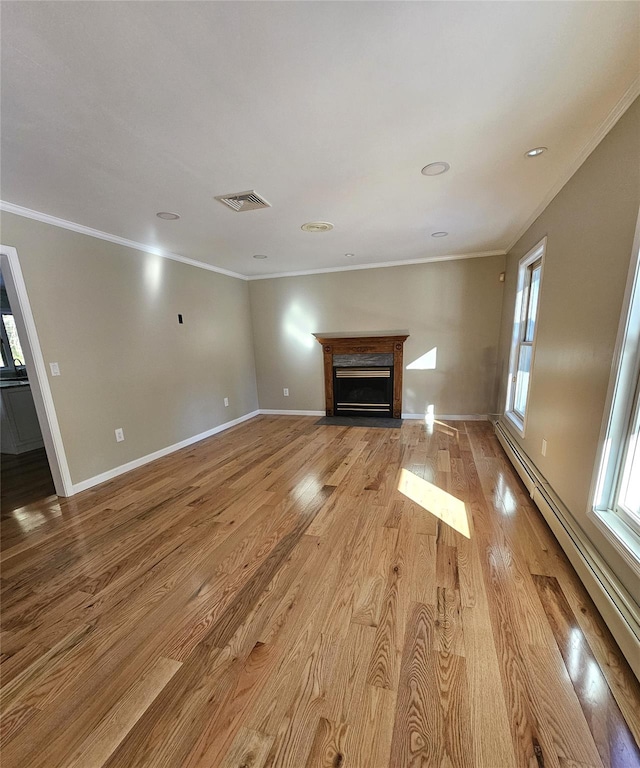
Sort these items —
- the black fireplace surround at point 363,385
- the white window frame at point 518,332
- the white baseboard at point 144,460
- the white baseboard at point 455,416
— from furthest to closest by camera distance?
the black fireplace surround at point 363,385 < the white baseboard at point 455,416 < the white window frame at point 518,332 < the white baseboard at point 144,460

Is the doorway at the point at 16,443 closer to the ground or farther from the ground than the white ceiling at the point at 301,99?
closer to the ground

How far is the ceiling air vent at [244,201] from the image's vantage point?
2.22 meters

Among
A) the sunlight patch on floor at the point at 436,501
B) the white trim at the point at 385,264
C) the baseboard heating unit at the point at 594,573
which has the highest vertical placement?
the white trim at the point at 385,264

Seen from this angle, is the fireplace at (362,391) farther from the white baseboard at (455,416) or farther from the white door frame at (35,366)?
the white door frame at (35,366)

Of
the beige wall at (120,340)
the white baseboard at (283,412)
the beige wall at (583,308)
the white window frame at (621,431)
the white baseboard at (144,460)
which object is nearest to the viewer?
the white window frame at (621,431)

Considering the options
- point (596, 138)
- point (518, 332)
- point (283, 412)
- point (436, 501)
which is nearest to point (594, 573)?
point (436, 501)

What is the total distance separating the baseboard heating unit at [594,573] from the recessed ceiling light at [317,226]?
2.83 meters

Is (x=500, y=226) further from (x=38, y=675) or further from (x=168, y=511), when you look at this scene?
(x=38, y=675)

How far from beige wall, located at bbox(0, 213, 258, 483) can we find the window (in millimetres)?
2516

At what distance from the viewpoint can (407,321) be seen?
456 centimetres

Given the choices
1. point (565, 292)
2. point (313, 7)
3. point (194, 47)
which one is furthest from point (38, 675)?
point (565, 292)

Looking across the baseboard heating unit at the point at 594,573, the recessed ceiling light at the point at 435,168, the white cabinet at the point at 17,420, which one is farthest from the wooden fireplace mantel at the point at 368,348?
the white cabinet at the point at 17,420

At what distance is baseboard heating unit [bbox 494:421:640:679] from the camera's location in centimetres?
115

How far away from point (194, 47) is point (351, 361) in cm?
397
